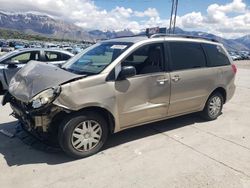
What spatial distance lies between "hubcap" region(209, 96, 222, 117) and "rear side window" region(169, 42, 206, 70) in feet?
2.88

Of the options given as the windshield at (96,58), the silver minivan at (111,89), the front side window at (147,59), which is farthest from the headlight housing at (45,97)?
the front side window at (147,59)

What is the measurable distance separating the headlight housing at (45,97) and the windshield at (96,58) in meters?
0.70

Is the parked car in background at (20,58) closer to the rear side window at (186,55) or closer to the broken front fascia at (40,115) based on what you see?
the rear side window at (186,55)

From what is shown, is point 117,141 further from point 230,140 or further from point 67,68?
point 230,140

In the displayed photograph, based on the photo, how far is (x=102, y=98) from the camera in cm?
415

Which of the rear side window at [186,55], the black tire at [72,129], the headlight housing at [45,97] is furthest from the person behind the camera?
the rear side window at [186,55]

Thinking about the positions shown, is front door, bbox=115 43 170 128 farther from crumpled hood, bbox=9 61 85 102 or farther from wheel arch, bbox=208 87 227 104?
wheel arch, bbox=208 87 227 104

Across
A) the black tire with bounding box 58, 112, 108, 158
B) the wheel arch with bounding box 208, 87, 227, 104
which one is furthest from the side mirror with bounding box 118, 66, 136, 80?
the wheel arch with bounding box 208, 87, 227, 104

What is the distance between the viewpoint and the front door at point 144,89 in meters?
4.45

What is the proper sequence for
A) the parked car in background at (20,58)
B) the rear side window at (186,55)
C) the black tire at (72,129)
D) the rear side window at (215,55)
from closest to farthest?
1. the black tire at (72,129)
2. the rear side window at (186,55)
3. the rear side window at (215,55)
4. the parked car in background at (20,58)

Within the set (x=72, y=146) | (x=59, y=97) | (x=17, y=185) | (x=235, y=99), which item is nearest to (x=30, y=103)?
(x=59, y=97)

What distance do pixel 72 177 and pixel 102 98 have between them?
1.20m

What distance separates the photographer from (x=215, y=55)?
602 centimetres

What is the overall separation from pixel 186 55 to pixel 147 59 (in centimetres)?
98
